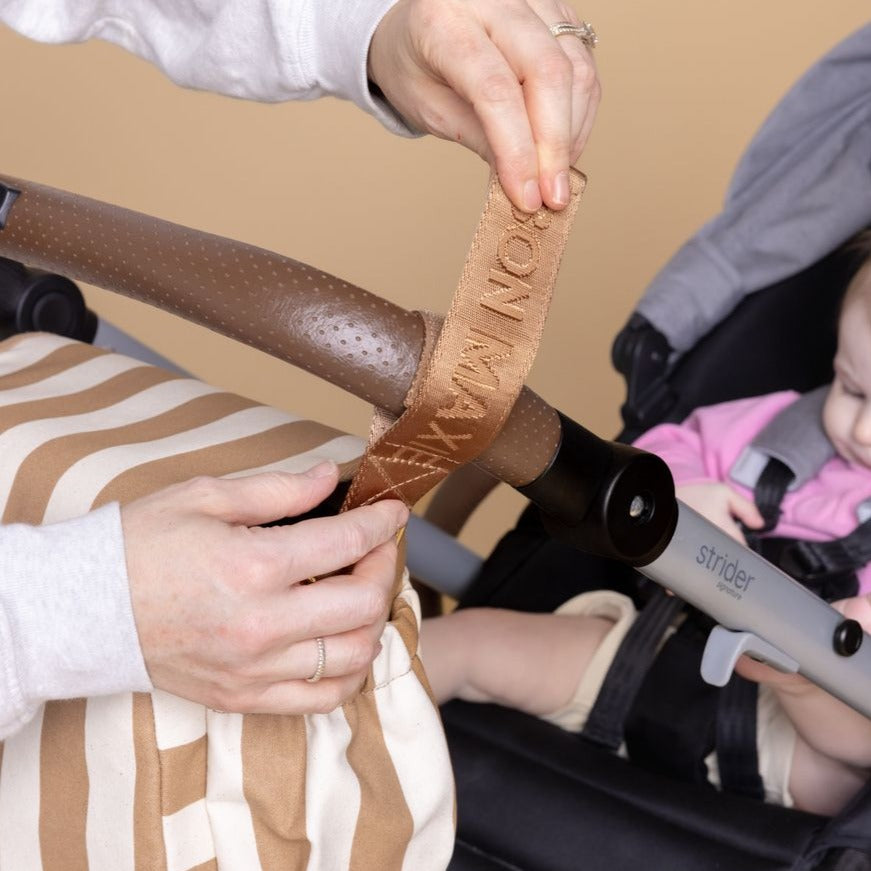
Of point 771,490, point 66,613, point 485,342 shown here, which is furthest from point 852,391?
point 66,613

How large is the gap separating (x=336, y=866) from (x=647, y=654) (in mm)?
483

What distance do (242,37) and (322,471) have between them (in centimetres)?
35

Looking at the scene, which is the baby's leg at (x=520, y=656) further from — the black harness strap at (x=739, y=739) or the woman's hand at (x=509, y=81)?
the woman's hand at (x=509, y=81)

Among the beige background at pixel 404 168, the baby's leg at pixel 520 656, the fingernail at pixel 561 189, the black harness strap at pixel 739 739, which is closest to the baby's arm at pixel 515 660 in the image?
the baby's leg at pixel 520 656

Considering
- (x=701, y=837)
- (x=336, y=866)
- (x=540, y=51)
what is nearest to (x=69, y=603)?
(x=336, y=866)

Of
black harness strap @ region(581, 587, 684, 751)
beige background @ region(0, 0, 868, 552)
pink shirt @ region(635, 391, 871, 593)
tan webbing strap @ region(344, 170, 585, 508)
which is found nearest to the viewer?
tan webbing strap @ region(344, 170, 585, 508)

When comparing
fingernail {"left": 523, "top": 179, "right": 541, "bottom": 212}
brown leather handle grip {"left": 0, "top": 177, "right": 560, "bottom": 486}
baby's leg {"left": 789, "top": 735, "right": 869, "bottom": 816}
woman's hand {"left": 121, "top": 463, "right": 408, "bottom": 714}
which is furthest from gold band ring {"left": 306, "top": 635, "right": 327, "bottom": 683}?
baby's leg {"left": 789, "top": 735, "right": 869, "bottom": 816}

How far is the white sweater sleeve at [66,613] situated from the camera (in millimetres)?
560

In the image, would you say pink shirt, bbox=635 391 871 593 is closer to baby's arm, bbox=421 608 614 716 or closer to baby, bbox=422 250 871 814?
baby, bbox=422 250 871 814

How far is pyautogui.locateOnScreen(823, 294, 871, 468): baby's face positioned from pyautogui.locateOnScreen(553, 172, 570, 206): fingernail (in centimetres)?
61

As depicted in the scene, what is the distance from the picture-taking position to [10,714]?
58 centimetres

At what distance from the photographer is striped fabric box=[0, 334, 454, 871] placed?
0.60m

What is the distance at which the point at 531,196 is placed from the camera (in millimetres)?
562

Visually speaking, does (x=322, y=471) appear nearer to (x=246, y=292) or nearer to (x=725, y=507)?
(x=246, y=292)
